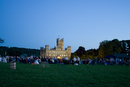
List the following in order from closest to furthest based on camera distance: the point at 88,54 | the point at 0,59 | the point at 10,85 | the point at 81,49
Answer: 1. the point at 10,85
2. the point at 0,59
3. the point at 88,54
4. the point at 81,49

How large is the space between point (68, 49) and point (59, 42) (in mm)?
14523

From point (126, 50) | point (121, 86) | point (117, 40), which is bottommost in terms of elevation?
point (121, 86)

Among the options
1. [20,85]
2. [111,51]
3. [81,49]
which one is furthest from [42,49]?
[20,85]

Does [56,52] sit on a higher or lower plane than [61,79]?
higher

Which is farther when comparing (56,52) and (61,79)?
(56,52)

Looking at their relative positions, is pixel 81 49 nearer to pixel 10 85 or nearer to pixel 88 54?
pixel 88 54

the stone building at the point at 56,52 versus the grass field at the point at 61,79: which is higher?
the stone building at the point at 56,52

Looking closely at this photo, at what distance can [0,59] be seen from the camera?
2559 centimetres

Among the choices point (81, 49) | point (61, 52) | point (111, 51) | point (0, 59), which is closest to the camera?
point (0, 59)

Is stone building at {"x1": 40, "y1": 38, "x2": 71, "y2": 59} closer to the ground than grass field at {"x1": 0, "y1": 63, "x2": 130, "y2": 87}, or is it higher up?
higher up

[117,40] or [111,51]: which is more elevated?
[117,40]

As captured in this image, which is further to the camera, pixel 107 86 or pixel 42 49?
pixel 42 49

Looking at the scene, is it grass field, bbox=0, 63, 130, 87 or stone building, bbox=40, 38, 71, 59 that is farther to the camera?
stone building, bbox=40, 38, 71, 59

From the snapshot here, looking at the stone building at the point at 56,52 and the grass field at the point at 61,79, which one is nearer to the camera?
the grass field at the point at 61,79
